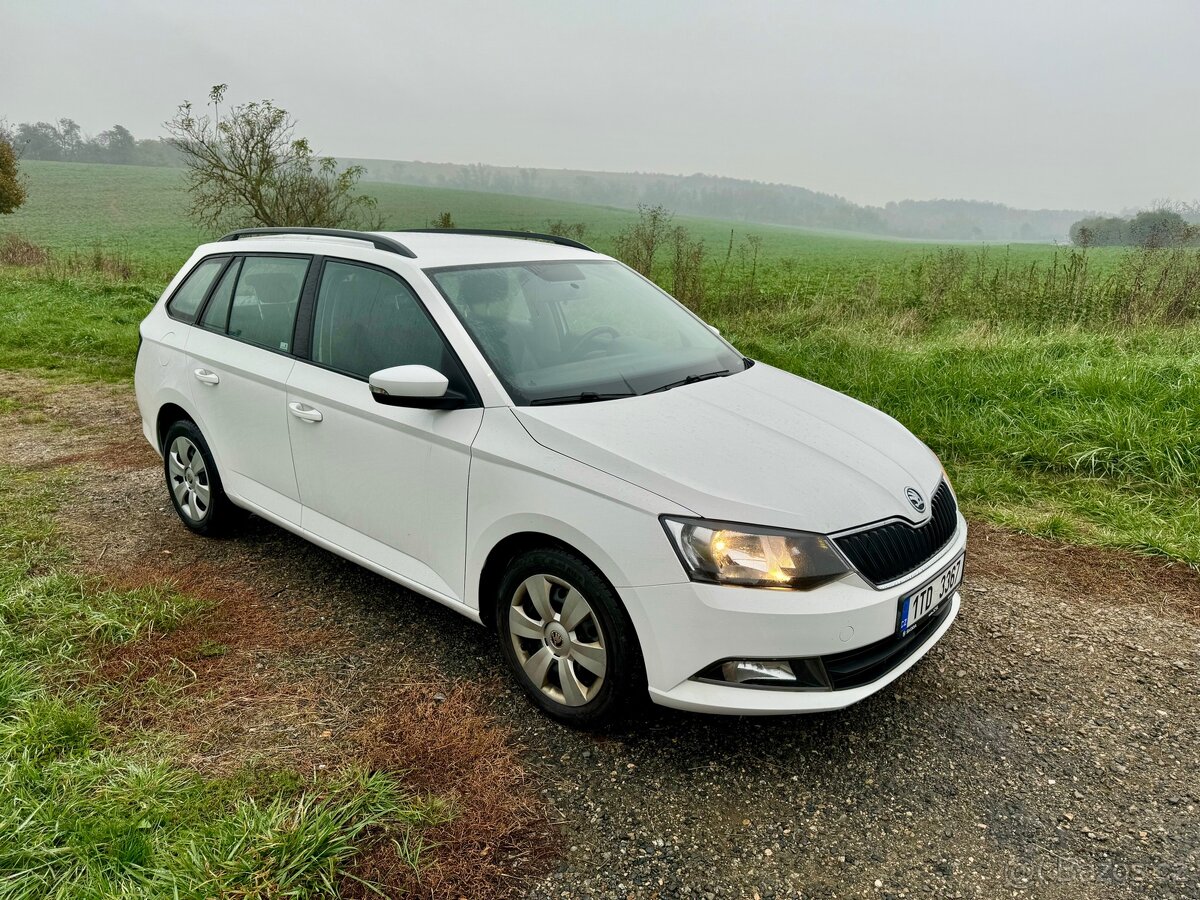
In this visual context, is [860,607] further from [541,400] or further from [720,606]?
[541,400]

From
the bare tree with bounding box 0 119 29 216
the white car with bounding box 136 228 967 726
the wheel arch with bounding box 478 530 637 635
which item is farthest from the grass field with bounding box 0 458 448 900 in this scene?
the bare tree with bounding box 0 119 29 216

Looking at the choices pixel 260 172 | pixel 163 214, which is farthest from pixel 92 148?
pixel 260 172

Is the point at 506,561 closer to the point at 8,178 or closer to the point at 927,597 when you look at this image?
the point at 927,597

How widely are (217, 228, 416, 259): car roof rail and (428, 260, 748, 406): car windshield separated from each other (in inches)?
10.5

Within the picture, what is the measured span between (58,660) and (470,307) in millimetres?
2226

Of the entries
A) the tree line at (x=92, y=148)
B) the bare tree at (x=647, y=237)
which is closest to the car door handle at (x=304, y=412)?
the bare tree at (x=647, y=237)

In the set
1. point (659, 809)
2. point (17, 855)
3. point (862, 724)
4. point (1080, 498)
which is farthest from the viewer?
point (1080, 498)

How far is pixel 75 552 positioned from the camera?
14.9ft

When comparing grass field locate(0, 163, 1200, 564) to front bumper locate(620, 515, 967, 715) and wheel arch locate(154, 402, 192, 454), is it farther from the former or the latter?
wheel arch locate(154, 402, 192, 454)

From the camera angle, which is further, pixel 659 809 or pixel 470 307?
pixel 470 307

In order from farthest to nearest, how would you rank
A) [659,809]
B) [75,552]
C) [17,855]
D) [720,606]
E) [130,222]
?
[130,222] < [75,552] < [659,809] < [720,606] < [17,855]

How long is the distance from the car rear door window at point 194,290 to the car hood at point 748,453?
2.65 metres

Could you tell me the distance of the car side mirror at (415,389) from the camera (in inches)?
119

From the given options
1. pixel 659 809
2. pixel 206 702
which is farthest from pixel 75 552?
pixel 659 809
